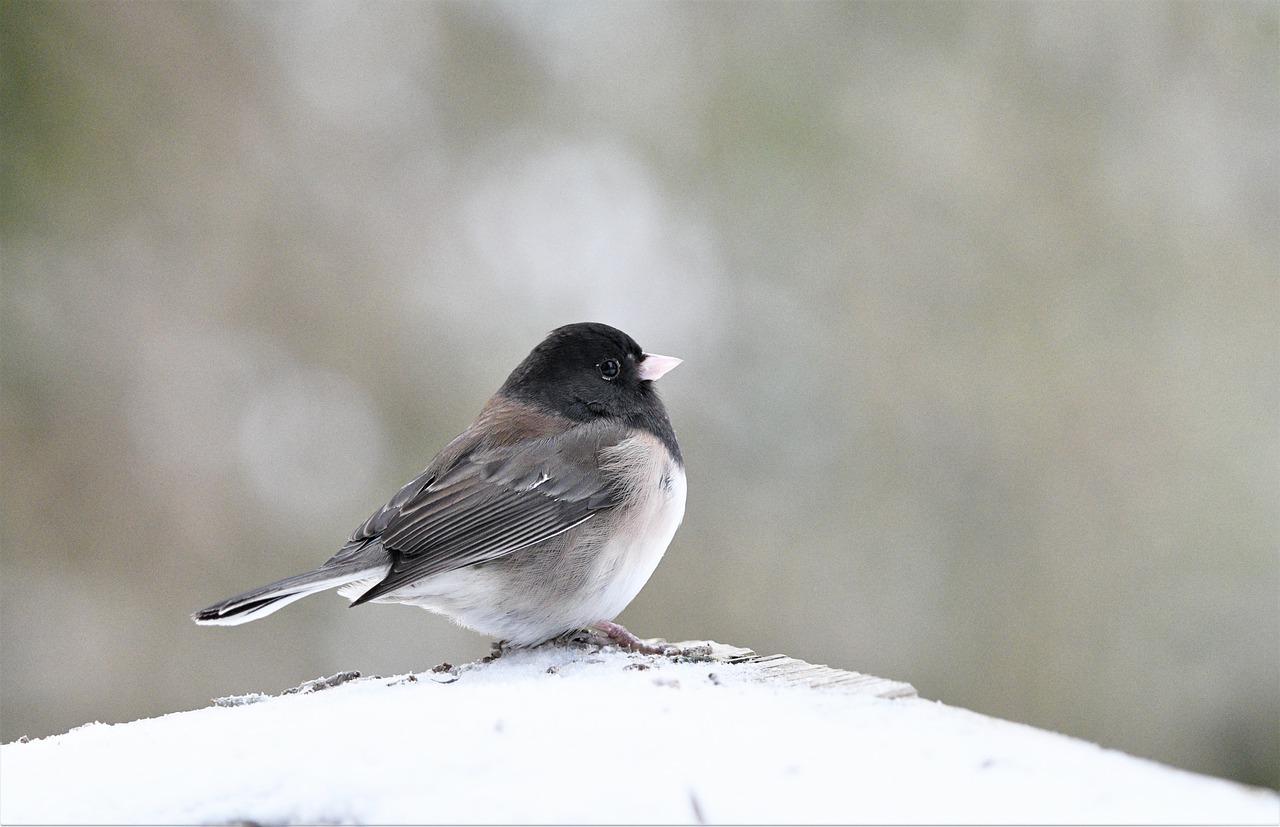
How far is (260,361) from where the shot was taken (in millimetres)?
4246

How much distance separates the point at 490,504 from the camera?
2.34 meters

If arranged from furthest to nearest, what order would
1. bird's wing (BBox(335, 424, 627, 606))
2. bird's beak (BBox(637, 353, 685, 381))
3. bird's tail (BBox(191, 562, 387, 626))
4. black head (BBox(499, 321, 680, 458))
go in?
bird's beak (BBox(637, 353, 685, 381)) → black head (BBox(499, 321, 680, 458)) → bird's wing (BBox(335, 424, 627, 606)) → bird's tail (BBox(191, 562, 387, 626))

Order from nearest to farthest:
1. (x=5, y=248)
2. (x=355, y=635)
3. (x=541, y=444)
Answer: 1. (x=541, y=444)
2. (x=5, y=248)
3. (x=355, y=635)

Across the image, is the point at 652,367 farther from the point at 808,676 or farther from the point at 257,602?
the point at 257,602

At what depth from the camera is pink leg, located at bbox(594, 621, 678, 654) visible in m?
2.30

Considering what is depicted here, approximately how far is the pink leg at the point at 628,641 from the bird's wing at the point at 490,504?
0.26 meters

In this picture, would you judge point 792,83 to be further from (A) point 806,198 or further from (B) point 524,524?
(B) point 524,524

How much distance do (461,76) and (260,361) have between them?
1.39 meters

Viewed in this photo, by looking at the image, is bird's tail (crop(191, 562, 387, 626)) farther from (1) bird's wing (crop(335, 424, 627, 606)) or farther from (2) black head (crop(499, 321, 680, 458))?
(2) black head (crop(499, 321, 680, 458))

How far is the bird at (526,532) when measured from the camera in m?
2.23

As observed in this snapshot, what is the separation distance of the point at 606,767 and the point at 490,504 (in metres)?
0.94

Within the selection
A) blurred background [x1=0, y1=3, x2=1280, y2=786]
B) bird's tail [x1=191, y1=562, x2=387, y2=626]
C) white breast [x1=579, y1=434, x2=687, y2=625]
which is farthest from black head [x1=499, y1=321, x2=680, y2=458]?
blurred background [x1=0, y1=3, x2=1280, y2=786]

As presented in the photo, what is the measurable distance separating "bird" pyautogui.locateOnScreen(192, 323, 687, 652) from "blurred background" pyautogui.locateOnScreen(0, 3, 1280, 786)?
1.82 metres

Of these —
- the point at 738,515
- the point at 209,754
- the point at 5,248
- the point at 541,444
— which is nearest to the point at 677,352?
the point at 738,515
